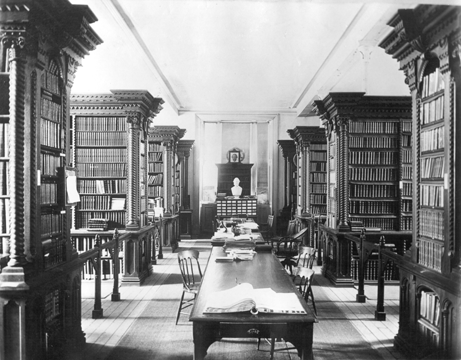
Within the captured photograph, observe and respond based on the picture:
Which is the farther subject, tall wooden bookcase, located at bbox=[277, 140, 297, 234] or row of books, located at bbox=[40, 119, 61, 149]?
tall wooden bookcase, located at bbox=[277, 140, 297, 234]

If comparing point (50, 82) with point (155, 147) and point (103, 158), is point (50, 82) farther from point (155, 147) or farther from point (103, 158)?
point (155, 147)

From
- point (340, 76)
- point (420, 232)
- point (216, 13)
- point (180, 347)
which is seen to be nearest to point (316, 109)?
point (340, 76)

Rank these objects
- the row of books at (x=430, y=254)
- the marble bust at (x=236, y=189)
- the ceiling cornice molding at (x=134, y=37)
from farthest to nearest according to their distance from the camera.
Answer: the marble bust at (x=236, y=189), the ceiling cornice molding at (x=134, y=37), the row of books at (x=430, y=254)

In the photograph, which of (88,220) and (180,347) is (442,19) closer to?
(180,347)

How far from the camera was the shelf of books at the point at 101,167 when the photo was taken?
715 centimetres

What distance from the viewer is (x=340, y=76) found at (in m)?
8.45

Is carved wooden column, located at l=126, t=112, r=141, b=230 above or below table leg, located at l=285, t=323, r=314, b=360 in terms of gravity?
above

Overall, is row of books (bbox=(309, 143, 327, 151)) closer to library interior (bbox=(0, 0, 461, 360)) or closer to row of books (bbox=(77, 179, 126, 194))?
library interior (bbox=(0, 0, 461, 360))

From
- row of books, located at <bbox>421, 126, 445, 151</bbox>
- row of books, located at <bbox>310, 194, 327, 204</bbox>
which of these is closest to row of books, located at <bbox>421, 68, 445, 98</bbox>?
row of books, located at <bbox>421, 126, 445, 151</bbox>

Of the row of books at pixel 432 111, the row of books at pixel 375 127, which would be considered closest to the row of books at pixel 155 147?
the row of books at pixel 375 127

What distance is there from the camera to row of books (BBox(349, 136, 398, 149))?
7.00 m

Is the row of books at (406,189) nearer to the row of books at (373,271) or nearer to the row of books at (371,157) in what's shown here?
the row of books at (371,157)

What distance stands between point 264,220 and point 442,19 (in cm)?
1079

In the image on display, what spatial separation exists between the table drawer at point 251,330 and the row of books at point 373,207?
5.06 metres
